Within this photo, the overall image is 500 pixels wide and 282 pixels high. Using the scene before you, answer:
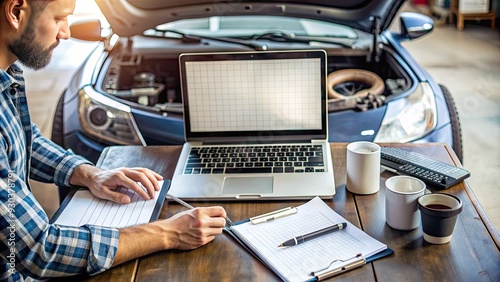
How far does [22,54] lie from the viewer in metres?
0.94

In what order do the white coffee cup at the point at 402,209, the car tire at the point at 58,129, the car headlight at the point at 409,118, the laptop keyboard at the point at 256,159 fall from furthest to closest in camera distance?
1. the car tire at the point at 58,129
2. the car headlight at the point at 409,118
3. the laptop keyboard at the point at 256,159
4. the white coffee cup at the point at 402,209

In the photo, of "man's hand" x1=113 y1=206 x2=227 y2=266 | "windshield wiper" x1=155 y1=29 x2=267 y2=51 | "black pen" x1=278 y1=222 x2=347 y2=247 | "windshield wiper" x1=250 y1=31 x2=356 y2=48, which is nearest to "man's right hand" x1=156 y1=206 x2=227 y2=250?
"man's hand" x1=113 y1=206 x2=227 y2=266

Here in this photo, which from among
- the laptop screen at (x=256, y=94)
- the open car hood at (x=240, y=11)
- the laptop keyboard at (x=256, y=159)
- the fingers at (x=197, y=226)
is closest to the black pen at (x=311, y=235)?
the fingers at (x=197, y=226)

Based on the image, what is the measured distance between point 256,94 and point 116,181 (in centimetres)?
36

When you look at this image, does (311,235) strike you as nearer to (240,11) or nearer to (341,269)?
(341,269)

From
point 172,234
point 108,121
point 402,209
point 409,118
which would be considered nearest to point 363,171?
point 402,209

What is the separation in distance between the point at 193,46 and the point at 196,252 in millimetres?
1437

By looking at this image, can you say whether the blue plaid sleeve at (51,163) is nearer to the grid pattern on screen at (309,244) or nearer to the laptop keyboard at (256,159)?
the laptop keyboard at (256,159)

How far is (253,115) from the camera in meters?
1.27

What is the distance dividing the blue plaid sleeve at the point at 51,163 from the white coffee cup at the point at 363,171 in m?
0.56

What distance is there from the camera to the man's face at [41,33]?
91 cm

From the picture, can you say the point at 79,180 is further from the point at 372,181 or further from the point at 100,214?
the point at 372,181

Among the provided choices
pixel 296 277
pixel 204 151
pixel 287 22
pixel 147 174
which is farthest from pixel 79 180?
pixel 287 22

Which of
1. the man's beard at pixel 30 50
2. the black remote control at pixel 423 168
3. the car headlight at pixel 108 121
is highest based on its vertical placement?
the man's beard at pixel 30 50
